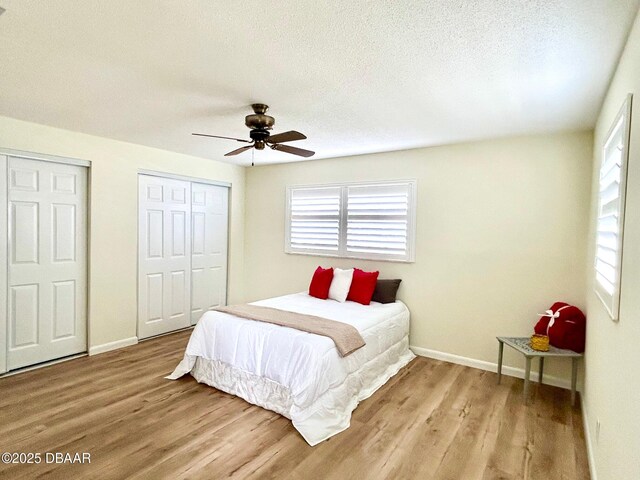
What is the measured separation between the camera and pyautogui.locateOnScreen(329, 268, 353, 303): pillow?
4141 mm

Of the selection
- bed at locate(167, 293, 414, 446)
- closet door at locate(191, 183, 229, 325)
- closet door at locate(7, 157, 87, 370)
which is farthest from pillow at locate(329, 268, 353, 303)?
closet door at locate(7, 157, 87, 370)

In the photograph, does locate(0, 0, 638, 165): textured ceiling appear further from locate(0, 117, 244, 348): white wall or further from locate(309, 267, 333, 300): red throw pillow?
locate(309, 267, 333, 300): red throw pillow

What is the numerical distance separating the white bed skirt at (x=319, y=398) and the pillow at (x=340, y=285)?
2.63ft

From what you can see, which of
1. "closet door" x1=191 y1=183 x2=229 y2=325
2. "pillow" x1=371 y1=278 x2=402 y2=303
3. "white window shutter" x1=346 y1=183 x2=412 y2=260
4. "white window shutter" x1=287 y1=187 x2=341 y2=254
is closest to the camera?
"pillow" x1=371 y1=278 x2=402 y2=303

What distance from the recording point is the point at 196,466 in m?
2.17

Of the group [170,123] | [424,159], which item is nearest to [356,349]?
[424,159]

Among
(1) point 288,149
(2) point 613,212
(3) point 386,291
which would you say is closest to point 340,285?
(3) point 386,291

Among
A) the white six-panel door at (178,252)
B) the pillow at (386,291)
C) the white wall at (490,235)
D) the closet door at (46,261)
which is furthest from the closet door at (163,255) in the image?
the pillow at (386,291)

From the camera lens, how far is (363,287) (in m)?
4.08

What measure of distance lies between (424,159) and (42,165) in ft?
12.8

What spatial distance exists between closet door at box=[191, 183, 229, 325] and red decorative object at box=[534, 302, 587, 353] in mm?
4140

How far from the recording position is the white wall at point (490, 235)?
11.0ft

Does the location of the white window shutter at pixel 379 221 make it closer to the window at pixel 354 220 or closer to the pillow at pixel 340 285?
the window at pixel 354 220

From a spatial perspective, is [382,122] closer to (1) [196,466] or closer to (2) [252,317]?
(2) [252,317]
